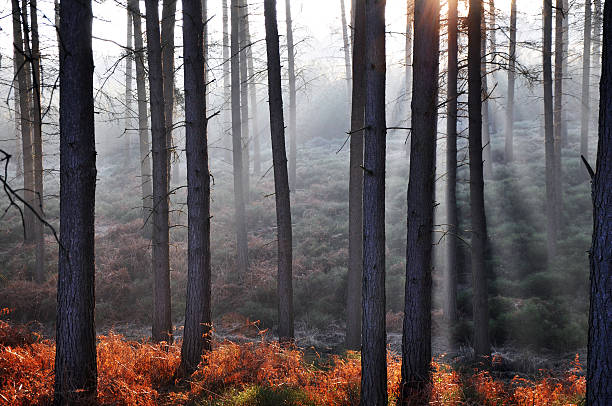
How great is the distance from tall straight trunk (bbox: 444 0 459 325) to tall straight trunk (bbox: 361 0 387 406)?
4.87m

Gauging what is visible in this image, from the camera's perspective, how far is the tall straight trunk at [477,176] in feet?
30.9

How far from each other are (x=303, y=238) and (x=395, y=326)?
256 inches

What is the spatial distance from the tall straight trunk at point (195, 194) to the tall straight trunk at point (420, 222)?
11.6 ft

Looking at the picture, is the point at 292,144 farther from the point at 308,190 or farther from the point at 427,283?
the point at 427,283

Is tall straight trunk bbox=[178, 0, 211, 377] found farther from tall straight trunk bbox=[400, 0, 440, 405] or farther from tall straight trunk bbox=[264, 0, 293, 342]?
tall straight trunk bbox=[400, 0, 440, 405]

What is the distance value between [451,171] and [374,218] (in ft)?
21.4

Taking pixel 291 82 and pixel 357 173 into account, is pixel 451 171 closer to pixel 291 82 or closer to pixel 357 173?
pixel 357 173

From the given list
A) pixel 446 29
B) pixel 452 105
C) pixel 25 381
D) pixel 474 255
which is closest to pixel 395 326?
pixel 474 255

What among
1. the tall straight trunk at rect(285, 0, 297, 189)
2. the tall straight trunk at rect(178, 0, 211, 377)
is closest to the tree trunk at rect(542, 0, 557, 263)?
the tall straight trunk at rect(285, 0, 297, 189)

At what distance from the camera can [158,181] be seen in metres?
9.03

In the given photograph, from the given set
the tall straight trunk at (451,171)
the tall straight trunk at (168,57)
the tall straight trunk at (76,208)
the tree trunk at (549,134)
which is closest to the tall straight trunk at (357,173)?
the tall straight trunk at (451,171)

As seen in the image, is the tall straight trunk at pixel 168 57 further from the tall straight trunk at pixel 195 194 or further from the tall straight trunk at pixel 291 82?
the tall straight trunk at pixel 291 82

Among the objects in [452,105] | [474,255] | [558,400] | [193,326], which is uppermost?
[452,105]

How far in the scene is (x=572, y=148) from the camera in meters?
25.9
